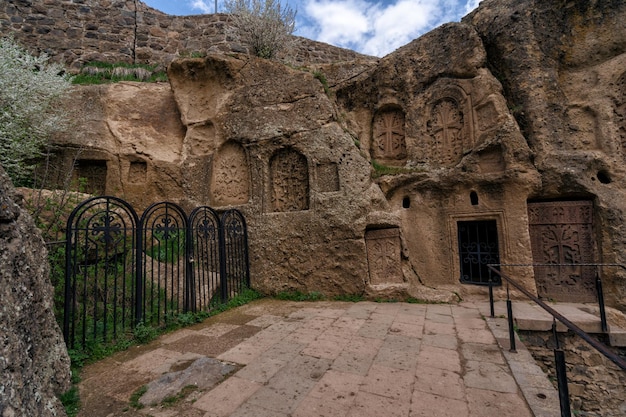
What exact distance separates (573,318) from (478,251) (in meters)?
1.99

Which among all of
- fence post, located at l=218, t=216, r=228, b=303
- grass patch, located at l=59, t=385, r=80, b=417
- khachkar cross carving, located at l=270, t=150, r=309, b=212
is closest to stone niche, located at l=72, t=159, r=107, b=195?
fence post, located at l=218, t=216, r=228, b=303

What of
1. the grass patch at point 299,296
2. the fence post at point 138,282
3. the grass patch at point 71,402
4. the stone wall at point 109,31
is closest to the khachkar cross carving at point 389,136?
the grass patch at point 299,296

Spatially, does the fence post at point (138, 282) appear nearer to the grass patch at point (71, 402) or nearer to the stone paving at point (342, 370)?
the stone paving at point (342, 370)

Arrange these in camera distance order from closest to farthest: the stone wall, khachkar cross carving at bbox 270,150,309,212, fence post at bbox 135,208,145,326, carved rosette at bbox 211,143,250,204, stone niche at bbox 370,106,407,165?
fence post at bbox 135,208,145,326
khachkar cross carving at bbox 270,150,309,212
carved rosette at bbox 211,143,250,204
stone niche at bbox 370,106,407,165
the stone wall

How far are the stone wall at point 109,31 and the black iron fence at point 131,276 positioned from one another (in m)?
7.51

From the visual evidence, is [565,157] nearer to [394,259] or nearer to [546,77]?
[546,77]

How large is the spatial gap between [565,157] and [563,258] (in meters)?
2.08

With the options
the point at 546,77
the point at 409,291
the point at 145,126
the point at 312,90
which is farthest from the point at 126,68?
the point at 546,77

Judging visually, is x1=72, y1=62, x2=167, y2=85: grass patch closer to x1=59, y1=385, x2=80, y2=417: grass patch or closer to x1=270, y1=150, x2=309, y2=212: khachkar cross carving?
x1=270, y1=150, x2=309, y2=212: khachkar cross carving

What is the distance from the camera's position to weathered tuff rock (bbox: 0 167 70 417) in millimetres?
1581

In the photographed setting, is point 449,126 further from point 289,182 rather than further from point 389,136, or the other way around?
point 289,182

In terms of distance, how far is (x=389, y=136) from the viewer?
7.87 meters

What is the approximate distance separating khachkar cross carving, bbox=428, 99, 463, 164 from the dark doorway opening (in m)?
1.65

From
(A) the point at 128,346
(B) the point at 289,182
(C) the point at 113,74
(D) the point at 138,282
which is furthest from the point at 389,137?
(C) the point at 113,74
